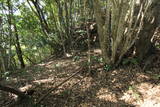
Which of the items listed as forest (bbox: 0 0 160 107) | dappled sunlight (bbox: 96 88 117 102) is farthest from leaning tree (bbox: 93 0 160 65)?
dappled sunlight (bbox: 96 88 117 102)

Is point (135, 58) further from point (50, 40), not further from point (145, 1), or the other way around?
point (50, 40)

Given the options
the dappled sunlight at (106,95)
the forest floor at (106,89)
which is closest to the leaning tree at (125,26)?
the forest floor at (106,89)

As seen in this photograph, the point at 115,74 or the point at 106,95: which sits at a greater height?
the point at 115,74

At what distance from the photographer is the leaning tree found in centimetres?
369

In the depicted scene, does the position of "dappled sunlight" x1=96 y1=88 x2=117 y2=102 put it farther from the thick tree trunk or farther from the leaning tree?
the thick tree trunk

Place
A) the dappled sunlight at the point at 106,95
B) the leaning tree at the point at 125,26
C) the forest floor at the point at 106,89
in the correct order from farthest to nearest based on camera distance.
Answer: the leaning tree at the point at 125,26 < the dappled sunlight at the point at 106,95 < the forest floor at the point at 106,89

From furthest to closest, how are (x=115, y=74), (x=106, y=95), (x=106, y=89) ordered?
1. (x=115, y=74)
2. (x=106, y=89)
3. (x=106, y=95)

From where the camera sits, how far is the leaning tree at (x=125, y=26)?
3689mm

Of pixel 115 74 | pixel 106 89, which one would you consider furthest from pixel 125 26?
pixel 106 89

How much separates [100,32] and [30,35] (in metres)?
8.52

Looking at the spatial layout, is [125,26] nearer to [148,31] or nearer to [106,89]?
[148,31]

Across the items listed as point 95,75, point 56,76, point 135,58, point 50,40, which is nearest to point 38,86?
point 56,76

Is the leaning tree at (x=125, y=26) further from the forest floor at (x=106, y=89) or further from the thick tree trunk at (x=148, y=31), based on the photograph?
the forest floor at (x=106, y=89)

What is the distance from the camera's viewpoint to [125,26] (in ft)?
12.9
